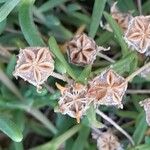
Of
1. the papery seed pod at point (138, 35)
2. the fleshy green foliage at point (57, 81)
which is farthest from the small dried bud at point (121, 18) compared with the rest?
the papery seed pod at point (138, 35)

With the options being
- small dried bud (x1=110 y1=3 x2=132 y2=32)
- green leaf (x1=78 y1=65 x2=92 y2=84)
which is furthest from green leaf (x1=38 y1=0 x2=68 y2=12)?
green leaf (x1=78 y1=65 x2=92 y2=84)

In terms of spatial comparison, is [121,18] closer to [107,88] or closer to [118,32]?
[118,32]

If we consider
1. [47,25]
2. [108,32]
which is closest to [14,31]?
[47,25]

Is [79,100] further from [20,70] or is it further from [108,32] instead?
[108,32]

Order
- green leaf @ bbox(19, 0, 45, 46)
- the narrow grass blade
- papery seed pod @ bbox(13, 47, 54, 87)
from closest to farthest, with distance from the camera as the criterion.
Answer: papery seed pod @ bbox(13, 47, 54, 87)
green leaf @ bbox(19, 0, 45, 46)
the narrow grass blade

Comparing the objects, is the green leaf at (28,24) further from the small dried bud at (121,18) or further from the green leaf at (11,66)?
the small dried bud at (121,18)

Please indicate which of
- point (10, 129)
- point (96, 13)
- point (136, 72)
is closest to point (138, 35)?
point (136, 72)

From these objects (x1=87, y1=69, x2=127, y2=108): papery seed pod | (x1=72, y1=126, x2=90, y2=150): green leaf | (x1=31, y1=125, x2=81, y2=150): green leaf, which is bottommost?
(x1=72, y1=126, x2=90, y2=150): green leaf

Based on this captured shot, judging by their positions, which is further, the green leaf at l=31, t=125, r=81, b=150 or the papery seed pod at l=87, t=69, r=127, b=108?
the green leaf at l=31, t=125, r=81, b=150

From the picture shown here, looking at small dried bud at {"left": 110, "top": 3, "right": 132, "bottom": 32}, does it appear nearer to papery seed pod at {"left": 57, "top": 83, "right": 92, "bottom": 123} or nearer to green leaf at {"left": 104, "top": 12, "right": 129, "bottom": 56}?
green leaf at {"left": 104, "top": 12, "right": 129, "bottom": 56}
